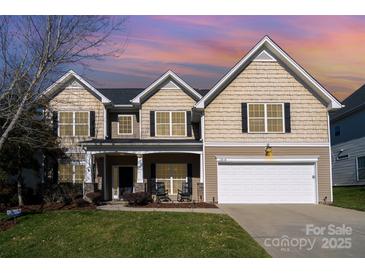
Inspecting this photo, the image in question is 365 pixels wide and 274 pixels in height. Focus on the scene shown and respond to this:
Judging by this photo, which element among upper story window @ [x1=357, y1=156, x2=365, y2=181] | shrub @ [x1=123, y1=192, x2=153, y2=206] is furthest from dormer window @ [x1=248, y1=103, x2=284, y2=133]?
upper story window @ [x1=357, y1=156, x2=365, y2=181]

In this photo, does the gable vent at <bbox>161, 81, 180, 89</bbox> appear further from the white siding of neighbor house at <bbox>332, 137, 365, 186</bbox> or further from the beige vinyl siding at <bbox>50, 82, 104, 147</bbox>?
the white siding of neighbor house at <bbox>332, 137, 365, 186</bbox>

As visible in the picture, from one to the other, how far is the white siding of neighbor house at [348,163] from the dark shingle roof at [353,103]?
81.2 inches

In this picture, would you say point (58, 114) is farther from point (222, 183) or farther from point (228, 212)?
point (228, 212)

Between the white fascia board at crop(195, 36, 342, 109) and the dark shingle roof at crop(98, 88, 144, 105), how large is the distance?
5.76m

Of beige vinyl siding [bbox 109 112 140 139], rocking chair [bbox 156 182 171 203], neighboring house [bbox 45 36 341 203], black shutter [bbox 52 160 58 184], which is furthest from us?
beige vinyl siding [bbox 109 112 140 139]

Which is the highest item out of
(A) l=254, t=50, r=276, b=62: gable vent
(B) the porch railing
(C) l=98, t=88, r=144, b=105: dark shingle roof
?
(A) l=254, t=50, r=276, b=62: gable vent

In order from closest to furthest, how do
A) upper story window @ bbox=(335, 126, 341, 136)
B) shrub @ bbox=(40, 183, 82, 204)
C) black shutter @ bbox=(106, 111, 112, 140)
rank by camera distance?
shrub @ bbox=(40, 183, 82, 204)
black shutter @ bbox=(106, 111, 112, 140)
upper story window @ bbox=(335, 126, 341, 136)

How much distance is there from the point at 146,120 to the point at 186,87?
2.81 meters

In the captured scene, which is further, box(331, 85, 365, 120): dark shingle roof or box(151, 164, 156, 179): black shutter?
box(331, 85, 365, 120): dark shingle roof

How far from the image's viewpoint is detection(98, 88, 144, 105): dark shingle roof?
2781cm

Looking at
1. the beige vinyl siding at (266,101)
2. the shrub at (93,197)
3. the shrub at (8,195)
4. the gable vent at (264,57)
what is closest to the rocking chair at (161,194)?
the shrub at (93,197)

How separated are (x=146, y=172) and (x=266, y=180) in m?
6.30

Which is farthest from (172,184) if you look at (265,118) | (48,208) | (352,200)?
(352,200)

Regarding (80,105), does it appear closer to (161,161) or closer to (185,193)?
(161,161)
